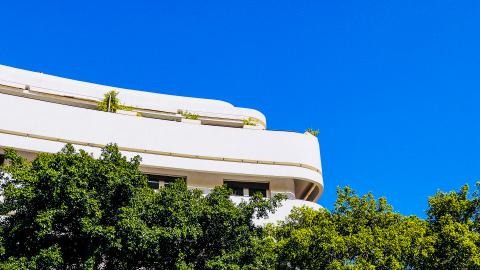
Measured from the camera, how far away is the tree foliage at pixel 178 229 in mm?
13680

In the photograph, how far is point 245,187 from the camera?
75.9 feet

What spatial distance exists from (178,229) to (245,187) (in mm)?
9139

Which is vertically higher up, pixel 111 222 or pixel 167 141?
pixel 167 141

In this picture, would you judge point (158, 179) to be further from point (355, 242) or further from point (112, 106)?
point (355, 242)

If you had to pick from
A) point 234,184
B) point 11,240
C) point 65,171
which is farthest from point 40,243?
point 234,184

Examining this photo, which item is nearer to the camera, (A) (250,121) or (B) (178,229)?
(B) (178,229)

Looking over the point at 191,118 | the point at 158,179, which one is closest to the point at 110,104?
the point at 191,118

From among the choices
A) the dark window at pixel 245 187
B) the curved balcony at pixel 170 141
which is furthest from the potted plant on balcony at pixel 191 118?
the dark window at pixel 245 187

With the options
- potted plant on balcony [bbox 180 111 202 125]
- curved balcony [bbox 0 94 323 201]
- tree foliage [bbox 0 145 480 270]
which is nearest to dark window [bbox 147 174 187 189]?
curved balcony [bbox 0 94 323 201]

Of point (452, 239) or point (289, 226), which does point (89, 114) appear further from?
point (452, 239)

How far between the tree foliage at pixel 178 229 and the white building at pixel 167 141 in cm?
539

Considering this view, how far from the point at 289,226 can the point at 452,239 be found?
480cm

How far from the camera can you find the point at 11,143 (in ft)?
65.2

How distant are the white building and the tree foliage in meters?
5.39
